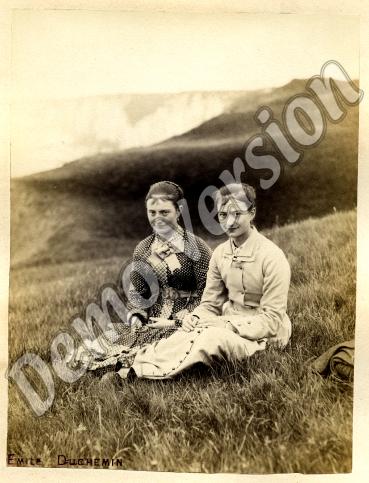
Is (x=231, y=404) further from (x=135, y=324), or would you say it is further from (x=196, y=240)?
(x=196, y=240)

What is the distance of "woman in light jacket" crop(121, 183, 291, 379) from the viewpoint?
95.7 inches

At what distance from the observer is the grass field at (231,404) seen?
243cm

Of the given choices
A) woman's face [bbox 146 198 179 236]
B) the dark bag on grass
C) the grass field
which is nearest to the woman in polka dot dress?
woman's face [bbox 146 198 179 236]

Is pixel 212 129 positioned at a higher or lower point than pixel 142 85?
lower

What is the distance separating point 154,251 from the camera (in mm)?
2516

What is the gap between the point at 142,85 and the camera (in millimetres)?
2566

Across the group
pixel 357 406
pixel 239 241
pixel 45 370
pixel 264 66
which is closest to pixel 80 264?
pixel 45 370

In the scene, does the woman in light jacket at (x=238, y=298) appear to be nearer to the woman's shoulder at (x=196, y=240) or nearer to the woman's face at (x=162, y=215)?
the woman's shoulder at (x=196, y=240)

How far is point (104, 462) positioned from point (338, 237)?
1.67 metres

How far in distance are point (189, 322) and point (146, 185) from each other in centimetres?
74

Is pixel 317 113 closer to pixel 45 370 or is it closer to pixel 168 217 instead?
pixel 168 217

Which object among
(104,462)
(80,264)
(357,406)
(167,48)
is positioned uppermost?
(167,48)

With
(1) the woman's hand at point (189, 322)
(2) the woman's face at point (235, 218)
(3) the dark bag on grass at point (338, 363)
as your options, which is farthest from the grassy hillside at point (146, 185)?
(3) the dark bag on grass at point (338, 363)

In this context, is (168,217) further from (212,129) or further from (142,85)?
(142,85)
